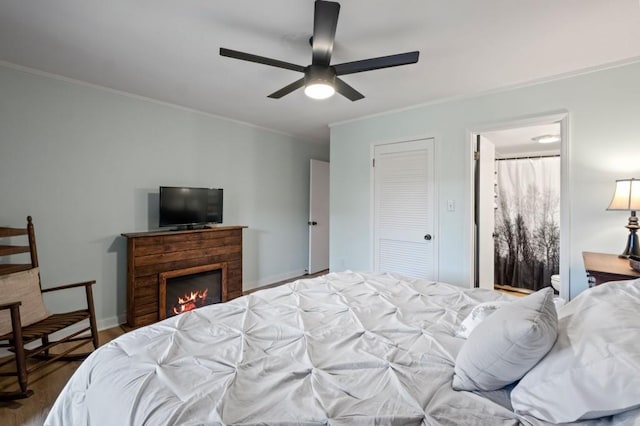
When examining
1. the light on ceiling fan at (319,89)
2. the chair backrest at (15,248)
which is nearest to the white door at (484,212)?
the light on ceiling fan at (319,89)

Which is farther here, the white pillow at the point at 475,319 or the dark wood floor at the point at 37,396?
the dark wood floor at the point at 37,396

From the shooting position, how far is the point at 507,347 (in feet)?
3.00

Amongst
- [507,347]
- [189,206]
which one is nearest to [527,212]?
[507,347]

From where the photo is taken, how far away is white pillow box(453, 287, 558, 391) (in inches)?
35.2

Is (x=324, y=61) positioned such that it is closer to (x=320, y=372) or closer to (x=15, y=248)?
(x=320, y=372)

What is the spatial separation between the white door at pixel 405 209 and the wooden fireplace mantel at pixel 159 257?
1.91 m

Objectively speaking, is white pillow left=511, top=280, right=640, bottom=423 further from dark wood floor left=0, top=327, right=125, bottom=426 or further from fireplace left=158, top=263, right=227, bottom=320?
fireplace left=158, top=263, right=227, bottom=320

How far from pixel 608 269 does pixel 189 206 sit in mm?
3653

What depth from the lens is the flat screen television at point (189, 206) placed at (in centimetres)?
317

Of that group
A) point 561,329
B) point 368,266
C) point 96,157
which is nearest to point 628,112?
point 561,329

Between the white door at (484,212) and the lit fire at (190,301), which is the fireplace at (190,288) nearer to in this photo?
the lit fire at (190,301)

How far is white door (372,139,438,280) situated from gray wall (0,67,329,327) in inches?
74.8

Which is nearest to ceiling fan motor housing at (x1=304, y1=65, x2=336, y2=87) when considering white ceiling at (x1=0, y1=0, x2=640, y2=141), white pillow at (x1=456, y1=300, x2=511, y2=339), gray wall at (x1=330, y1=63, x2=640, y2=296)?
white ceiling at (x1=0, y1=0, x2=640, y2=141)

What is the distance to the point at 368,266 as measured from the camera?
381 centimetres
